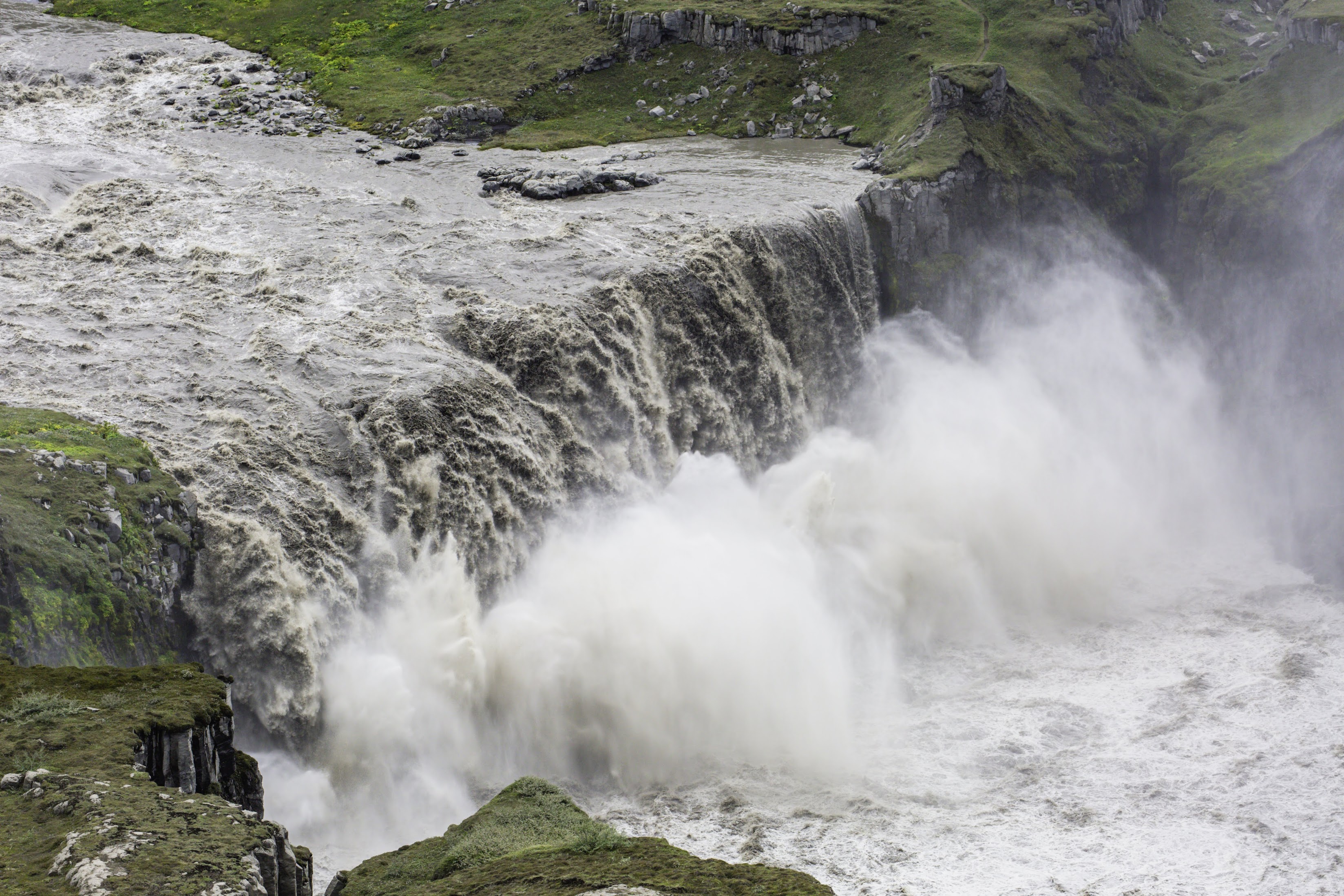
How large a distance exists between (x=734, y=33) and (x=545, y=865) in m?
54.9

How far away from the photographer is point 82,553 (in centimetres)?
2150

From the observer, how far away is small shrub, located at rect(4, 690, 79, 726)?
656 inches

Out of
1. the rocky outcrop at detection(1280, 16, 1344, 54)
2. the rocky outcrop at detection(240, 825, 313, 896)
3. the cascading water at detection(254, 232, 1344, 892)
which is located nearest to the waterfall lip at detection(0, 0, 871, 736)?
the cascading water at detection(254, 232, 1344, 892)

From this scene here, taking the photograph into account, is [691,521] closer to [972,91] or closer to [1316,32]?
[972,91]

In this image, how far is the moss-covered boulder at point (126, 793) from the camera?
13.4 metres

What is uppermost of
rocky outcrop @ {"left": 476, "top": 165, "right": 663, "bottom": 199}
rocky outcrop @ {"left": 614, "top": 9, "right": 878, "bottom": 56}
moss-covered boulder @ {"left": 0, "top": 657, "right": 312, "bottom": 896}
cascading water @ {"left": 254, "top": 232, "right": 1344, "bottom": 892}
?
rocky outcrop @ {"left": 614, "top": 9, "right": 878, "bottom": 56}

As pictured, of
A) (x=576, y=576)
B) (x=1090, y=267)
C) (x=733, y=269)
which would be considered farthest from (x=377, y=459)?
(x=1090, y=267)

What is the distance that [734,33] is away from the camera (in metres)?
63.3

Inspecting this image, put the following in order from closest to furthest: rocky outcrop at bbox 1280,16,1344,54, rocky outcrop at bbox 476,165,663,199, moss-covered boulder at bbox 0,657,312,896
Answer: moss-covered boulder at bbox 0,657,312,896 < rocky outcrop at bbox 476,165,663,199 < rocky outcrop at bbox 1280,16,1344,54

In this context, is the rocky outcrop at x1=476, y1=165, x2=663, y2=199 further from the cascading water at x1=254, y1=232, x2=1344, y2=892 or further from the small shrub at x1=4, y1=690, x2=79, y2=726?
the small shrub at x1=4, y1=690, x2=79, y2=726

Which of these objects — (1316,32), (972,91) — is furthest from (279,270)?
(1316,32)

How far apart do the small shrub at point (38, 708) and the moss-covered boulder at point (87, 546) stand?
2.90 m

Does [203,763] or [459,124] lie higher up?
[459,124]

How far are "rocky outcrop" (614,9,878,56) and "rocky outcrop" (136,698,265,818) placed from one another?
175 ft
